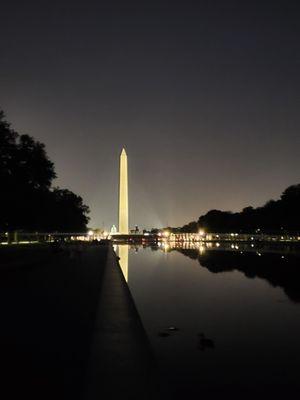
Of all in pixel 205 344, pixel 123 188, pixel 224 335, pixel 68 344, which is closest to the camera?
pixel 68 344

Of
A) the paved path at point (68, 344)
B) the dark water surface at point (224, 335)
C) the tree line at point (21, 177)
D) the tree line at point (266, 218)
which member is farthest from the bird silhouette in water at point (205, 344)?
the tree line at point (266, 218)

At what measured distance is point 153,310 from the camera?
783 inches

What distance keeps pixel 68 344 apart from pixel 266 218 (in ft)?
409

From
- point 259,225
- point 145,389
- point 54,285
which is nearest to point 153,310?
point 54,285

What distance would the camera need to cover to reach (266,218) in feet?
426

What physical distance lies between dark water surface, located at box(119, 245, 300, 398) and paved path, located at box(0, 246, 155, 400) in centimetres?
118

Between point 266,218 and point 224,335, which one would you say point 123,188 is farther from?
point 224,335

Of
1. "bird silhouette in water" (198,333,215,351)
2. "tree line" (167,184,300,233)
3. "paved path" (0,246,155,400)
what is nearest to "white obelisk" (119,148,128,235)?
"tree line" (167,184,300,233)

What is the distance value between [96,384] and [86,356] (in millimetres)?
1589

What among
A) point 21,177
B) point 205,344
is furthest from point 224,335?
point 21,177

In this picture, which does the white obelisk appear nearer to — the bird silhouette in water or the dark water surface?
the dark water surface

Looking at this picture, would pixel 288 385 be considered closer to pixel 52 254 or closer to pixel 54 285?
pixel 54 285

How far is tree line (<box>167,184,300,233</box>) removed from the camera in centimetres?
10362

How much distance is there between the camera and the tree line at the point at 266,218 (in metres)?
104
